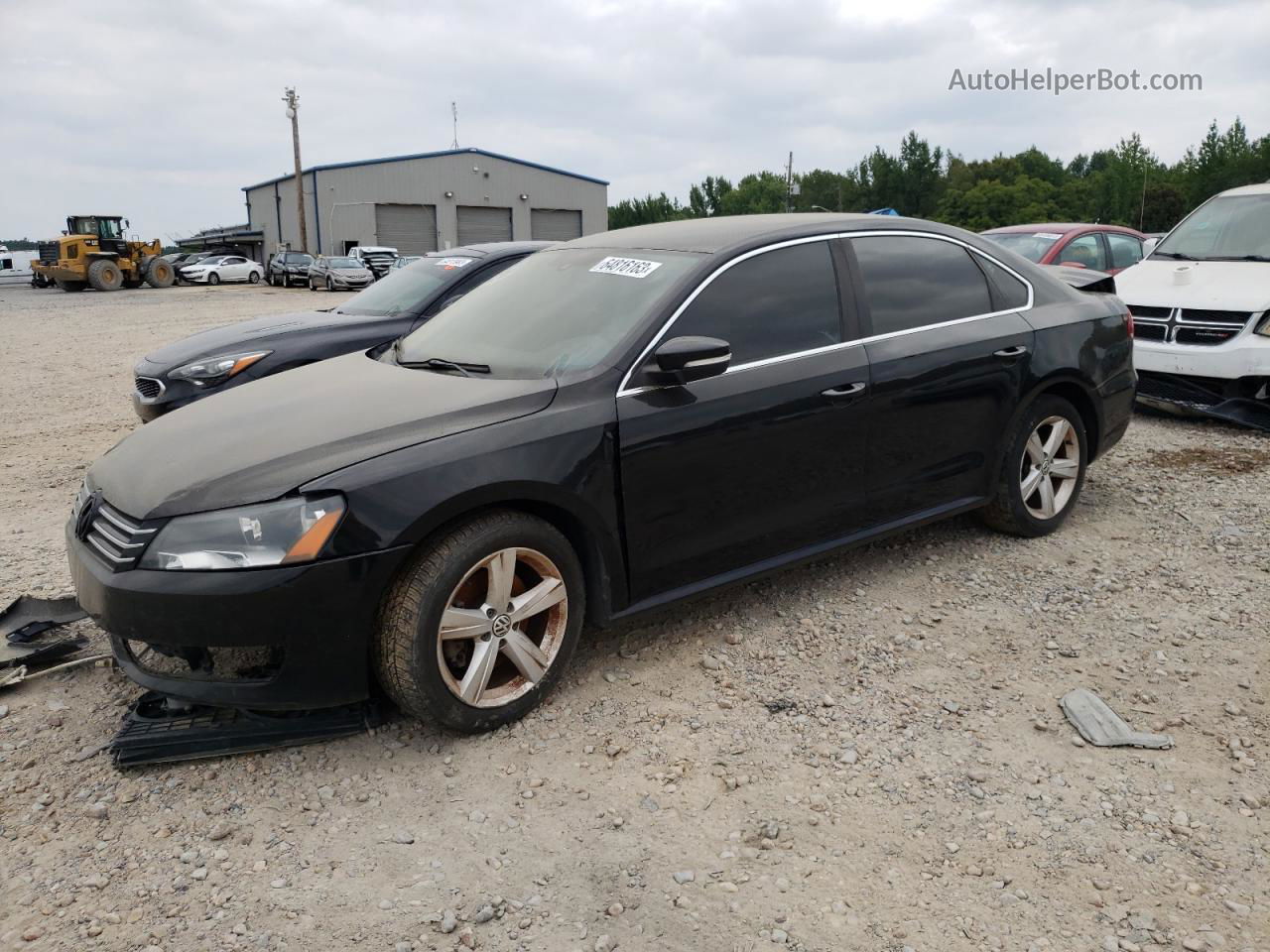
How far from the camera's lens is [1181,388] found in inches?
290

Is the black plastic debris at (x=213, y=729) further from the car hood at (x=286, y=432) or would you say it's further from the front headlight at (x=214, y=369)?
the front headlight at (x=214, y=369)

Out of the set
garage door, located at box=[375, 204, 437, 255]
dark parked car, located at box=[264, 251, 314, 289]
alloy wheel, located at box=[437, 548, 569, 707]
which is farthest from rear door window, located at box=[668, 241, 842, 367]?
garage door, located at box=[375, 204, 437, 255]

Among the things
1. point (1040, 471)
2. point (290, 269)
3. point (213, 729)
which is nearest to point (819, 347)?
point (1040, 471)

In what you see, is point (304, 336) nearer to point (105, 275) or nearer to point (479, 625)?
point (479, 625)

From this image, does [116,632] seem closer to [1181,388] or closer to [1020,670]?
[1020,670]

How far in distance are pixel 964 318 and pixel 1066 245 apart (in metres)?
6.82

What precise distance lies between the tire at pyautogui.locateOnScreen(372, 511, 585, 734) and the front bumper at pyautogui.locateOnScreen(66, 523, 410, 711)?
9 cm

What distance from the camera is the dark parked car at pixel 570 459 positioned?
2869 mm

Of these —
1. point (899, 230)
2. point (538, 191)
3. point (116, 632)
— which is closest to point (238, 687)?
point (116, 632)

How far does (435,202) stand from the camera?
51.2m

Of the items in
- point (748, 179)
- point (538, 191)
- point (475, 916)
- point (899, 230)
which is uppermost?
point (748, 179)

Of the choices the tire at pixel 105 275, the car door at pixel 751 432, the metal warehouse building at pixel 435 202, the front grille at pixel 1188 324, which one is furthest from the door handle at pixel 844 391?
the metal warehouse building at pixel 435 202

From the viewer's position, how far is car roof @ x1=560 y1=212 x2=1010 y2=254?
3918 millimetres

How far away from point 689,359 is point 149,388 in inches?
187
